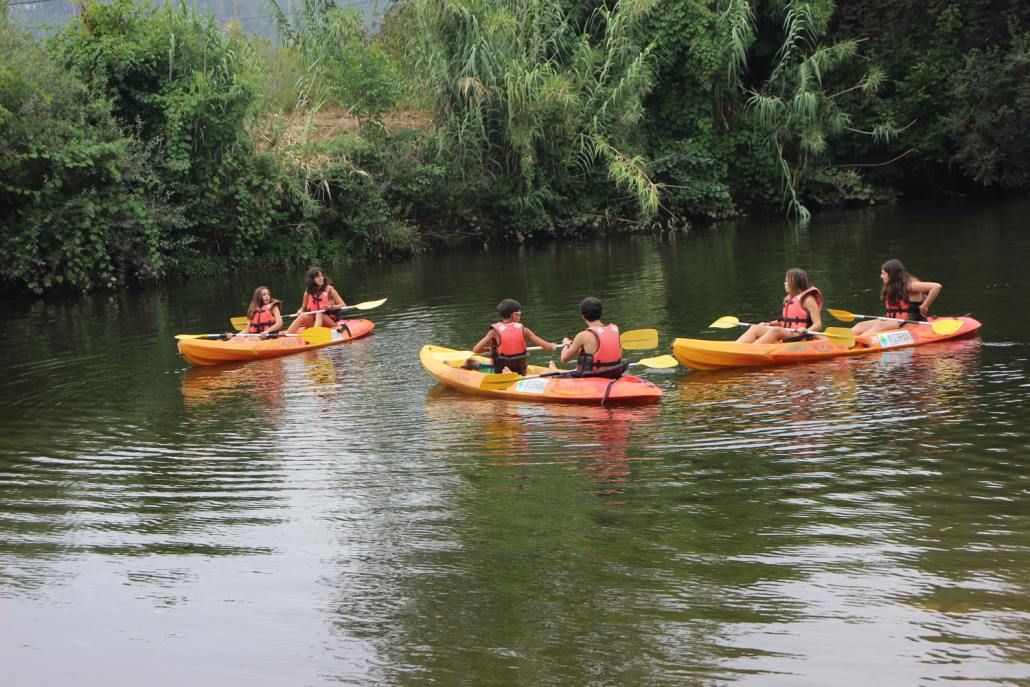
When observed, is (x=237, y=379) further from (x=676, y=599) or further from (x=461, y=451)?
(x=676, y=599)

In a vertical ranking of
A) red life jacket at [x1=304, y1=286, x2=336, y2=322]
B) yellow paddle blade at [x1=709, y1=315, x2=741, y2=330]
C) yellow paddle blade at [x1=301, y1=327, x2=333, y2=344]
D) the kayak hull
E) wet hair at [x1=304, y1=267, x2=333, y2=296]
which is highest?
wet hair at [x1=304, y1=267, x2=333, y2=296]

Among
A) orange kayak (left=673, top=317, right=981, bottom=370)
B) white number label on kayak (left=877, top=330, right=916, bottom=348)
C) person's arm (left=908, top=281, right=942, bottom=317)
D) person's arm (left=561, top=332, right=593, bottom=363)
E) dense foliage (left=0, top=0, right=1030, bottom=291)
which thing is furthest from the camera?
dense foliage (left=0, top=0, right=1030, bottom=291)

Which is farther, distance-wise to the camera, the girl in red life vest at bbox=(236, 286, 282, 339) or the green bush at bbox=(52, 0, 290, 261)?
the green bush at bbox=(52, 0, 290, 261)

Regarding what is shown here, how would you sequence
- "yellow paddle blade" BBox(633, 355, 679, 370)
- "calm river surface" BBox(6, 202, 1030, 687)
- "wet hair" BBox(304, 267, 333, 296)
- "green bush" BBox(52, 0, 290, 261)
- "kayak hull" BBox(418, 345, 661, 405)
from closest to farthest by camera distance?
"calm river surface" BBox(6, 202, 1030, 687) < "kayak hull" BBox(418, 345, 661, 405) < "yellow paddle blade" BBox(633, 355, 679, 370) < "wet hair" BBox(304, 267, 333, 296) < "green bush" BBox(52, 0, 290, 261)

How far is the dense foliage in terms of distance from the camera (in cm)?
2111

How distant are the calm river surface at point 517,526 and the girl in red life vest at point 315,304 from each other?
1.40m

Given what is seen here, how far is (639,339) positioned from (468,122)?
1520 cm

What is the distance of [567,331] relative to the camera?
13.8 metres

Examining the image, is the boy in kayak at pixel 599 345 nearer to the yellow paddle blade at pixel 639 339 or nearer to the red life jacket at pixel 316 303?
the yellow paddle blade at pixel 639 339

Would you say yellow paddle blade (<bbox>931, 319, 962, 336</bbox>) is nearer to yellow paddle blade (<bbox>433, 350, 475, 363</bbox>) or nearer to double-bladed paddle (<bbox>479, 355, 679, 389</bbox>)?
double-bladed paddle (<bbox>479, 355, 679, 389</bbox>)

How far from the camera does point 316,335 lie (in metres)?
14.2

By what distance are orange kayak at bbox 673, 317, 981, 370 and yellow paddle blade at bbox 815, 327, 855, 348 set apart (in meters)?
0.04

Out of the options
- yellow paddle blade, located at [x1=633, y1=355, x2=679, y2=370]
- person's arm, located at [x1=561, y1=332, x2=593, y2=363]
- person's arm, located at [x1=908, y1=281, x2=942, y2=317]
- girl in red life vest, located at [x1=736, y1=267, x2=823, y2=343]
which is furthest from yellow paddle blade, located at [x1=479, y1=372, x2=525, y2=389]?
person's arm, located at [x1=908, y1=281, x2=942, y2=317]

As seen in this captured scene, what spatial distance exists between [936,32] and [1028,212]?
7.64 m
